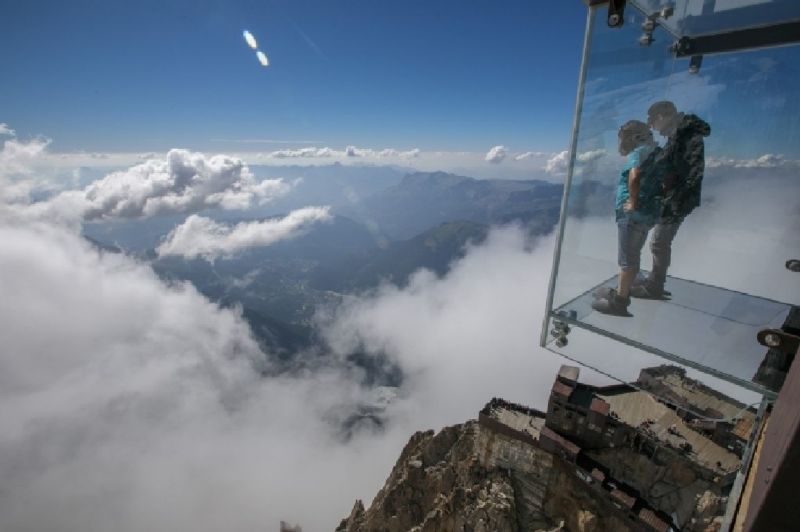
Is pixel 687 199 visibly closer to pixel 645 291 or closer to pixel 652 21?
pixel 645 291

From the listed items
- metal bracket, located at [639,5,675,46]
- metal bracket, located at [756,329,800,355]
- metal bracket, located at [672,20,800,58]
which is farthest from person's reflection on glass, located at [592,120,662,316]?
metal bracket, located at [756,329,800,355]

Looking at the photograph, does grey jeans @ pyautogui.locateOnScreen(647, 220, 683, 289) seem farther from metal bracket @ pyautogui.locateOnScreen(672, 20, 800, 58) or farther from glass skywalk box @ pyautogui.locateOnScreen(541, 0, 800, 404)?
metal bracket @ pyautogui.locateOnScreen(672, 20, 800, 58)

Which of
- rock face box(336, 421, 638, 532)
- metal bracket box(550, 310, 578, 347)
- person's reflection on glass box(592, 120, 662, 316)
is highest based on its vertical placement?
person's reflection on glass box(592, 120, 662, 316)

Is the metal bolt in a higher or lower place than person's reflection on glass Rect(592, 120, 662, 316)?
lower

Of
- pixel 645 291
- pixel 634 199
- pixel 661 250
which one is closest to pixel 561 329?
pixel 645 291

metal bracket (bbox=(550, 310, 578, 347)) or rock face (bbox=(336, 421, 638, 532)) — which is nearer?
metal bracket (bbox=(550, 310, 578, 347))

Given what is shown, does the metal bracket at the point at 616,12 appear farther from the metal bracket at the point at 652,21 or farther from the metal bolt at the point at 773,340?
the metal bolt at the point at 773,340

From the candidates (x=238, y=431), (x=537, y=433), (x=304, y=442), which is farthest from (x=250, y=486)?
(x=537, y=433)
